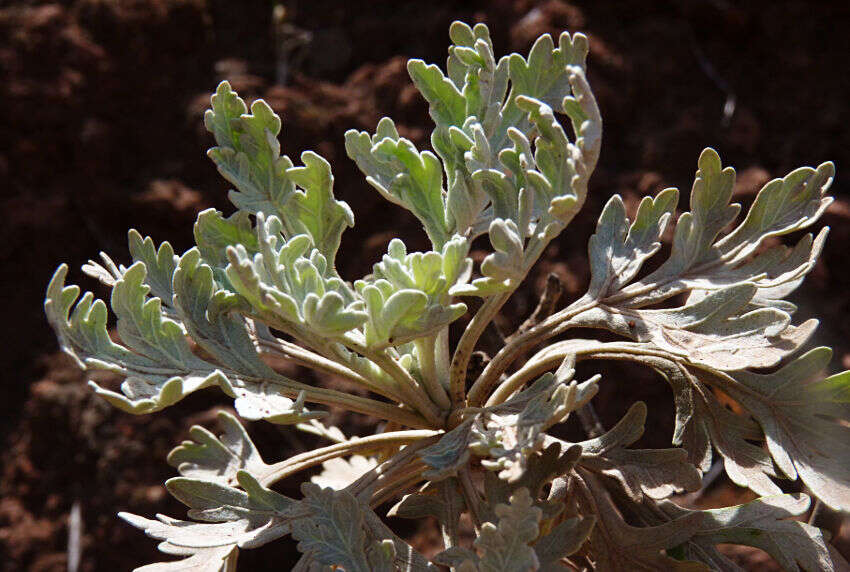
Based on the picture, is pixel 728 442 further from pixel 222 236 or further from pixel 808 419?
pixel 222 236

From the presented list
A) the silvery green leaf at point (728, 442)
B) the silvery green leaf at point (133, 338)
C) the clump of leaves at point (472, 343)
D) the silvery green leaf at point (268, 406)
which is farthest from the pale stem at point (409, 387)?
the silvery green leaf at point (728, 442)

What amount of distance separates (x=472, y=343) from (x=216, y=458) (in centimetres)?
43

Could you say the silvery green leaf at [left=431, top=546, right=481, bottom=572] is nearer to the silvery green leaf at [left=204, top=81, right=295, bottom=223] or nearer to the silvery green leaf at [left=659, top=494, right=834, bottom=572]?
the silvery green leaf at [left=659, top=494, right=834, bottom=572]

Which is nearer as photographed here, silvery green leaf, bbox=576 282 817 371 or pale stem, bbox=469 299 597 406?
silvery green leaf, bbox=576 282 817 371

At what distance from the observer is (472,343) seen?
118cm

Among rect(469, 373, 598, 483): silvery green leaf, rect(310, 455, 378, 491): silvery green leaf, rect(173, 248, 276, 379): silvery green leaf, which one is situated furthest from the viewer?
rect(310, 455, 378, 491): silvery green leaf

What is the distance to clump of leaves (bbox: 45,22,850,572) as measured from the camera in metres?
0.95

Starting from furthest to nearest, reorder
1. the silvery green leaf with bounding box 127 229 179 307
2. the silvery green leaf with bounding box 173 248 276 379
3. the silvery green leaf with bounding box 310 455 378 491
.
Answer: the silvery green leaf with bounding box 310 455 378 491 → the silvery green leaf with bounding box 127 229 179 307 → the silvery green leaf with bounding box 173 248 276 379

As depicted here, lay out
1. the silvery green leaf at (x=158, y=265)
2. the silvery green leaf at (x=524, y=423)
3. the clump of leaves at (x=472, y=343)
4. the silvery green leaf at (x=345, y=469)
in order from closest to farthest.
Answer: the silvery green leaf at (x=524, y=423), the clump of leaves at (x=472, y=343), the silvery green leaf at (x=158, y=265), the silvery green leaf at (x=345, y=469)

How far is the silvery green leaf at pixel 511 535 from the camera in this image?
33.5 inches

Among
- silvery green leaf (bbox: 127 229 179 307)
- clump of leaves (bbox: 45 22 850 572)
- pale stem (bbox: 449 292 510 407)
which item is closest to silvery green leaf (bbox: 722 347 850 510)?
clump of leaves (bbox: 45 22 850 572)

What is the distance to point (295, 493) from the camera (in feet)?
6.73

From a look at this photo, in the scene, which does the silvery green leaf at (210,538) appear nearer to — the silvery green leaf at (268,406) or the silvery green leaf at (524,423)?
the silvery green leaf at (268,406)

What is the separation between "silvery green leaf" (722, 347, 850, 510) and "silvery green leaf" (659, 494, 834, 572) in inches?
1.8
